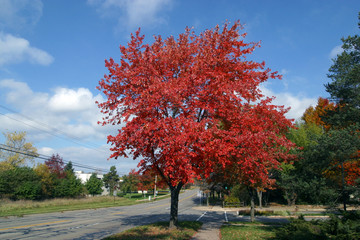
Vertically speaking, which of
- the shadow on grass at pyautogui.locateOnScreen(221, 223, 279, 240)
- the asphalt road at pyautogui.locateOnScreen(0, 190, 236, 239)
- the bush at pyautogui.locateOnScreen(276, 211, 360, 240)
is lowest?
the asphalt road at pyautogui.locateOnScreen(0, 190, 236, 239)

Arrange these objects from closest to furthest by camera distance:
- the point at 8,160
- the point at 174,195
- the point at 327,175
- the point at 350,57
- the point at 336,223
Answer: the point at 336,223
the point at 174,195
the point at 350,57
the point at 327,175
the point at 8,160

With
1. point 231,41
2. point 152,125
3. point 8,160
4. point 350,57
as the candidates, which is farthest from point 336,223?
point 8,160

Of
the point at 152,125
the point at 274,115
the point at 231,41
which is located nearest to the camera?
the point at 152,125

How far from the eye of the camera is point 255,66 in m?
11.3

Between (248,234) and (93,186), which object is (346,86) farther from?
(93,186)

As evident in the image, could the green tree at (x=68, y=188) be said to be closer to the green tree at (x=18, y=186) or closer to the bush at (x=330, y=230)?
the green tree at (x=18, y=186)

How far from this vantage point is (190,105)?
10.3 metres

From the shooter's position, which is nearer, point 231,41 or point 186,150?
point 186,150

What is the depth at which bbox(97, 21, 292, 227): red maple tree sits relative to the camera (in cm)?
918

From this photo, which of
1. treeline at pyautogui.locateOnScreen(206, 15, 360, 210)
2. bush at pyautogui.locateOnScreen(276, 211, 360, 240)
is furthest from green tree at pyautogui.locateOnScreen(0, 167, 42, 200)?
bush at pyautogui.locateOnScreen(276, 211, 360, 240)

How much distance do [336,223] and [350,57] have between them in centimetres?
1835

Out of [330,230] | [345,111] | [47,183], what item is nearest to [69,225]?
[330,230]

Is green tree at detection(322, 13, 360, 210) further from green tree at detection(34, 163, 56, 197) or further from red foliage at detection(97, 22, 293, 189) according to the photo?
green tree at detection(34, 163, 56, 197)

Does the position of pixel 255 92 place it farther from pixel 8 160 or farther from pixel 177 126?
pixel 8 160
